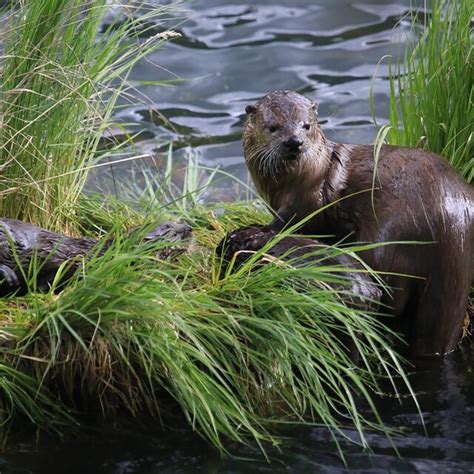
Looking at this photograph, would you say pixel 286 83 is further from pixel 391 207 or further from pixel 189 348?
pixel 189 348

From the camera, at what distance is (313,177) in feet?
14.3

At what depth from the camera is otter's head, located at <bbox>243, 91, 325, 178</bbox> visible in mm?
4293

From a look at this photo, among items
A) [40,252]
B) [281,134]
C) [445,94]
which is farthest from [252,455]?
[445,94]

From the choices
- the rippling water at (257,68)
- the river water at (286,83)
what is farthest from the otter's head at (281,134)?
the rippling water at (257,68)

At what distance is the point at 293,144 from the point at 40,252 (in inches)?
36.1

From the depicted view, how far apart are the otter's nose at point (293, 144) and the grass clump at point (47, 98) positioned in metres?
0.66

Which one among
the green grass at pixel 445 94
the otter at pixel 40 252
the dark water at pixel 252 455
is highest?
the green grass at pixel 445 94

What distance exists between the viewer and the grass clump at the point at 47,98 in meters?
4.50

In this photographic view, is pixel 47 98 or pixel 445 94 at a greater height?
pixel 47 98

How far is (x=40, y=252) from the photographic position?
415 cm

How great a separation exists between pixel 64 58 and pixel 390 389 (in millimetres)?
1707

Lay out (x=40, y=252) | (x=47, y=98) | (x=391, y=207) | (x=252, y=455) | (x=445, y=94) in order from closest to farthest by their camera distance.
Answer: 1. (x=252, y=455)
2. (x=40, y=252)
3. (x=391, y=207)
4. (x=47, y=98)
5. (x=445, y=94)

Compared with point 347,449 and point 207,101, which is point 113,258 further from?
point 207,101

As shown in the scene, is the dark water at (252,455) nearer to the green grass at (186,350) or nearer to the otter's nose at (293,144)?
the green grass at (186,350)
